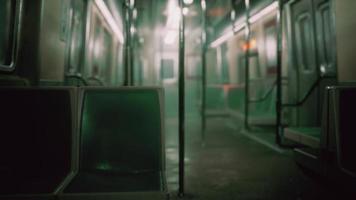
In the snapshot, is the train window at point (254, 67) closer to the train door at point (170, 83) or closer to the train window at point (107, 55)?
the train door at point (170, 83)

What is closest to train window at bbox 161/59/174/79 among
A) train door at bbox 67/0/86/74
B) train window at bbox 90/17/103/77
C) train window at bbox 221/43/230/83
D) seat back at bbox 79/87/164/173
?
train window at bbox 221/43/230/83

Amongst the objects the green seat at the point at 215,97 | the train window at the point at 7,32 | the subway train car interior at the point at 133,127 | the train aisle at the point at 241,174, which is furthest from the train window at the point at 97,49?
the green seat at the point at 215,97

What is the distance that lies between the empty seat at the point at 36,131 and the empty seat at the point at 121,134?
12cm

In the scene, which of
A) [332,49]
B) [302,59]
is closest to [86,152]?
[332,49]

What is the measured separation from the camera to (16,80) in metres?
2.80

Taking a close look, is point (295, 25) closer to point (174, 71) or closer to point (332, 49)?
point (332, 49)

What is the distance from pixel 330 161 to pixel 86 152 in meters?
1.95

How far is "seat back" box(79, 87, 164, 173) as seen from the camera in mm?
2205

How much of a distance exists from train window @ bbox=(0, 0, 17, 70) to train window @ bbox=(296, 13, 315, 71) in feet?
14.6

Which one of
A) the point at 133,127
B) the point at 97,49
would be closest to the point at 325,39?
the point at 133,127

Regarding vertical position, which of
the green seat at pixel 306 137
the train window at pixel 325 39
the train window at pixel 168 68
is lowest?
the green seat at pixel 306 137

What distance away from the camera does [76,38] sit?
4.92 m

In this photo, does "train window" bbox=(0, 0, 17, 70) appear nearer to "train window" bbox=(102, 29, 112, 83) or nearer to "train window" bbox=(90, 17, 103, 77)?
"train window" bbox=(90, 17, 103, 77)

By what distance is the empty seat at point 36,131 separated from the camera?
7.04ft
